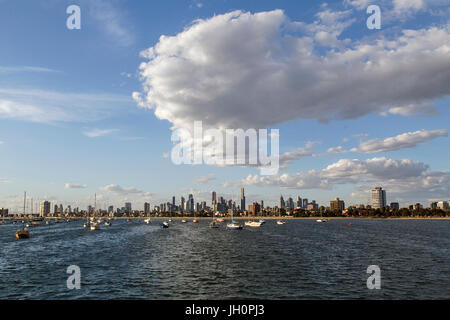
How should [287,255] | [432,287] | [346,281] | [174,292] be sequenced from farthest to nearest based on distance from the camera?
1. [287,255]
2. [346,281]
3. [432,287]
4. [174,292]

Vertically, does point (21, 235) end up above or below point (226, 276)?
below

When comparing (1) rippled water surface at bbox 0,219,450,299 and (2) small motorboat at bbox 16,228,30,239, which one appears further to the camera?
(2) small motorboat at bbox 16,228,30,239

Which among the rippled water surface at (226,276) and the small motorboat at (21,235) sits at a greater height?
the rippled water surface at (226,276)

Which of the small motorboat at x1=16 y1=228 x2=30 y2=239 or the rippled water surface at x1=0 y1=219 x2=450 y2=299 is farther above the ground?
the rippled water surface at x1=0 y1=219 x2=450 y2=299

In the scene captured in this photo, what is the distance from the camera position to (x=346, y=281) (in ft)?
148

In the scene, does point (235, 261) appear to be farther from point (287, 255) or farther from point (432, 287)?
point (432, 287)

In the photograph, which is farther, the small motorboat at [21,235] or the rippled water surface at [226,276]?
the small motorboat at [21,235]

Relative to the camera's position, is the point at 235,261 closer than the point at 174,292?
No

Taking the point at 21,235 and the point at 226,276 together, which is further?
the point at 21,235
